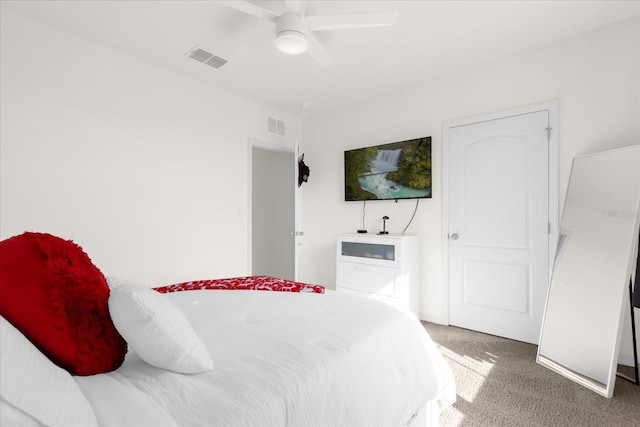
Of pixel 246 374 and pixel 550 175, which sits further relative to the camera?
pixel 550 175

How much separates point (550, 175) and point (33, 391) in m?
3.32

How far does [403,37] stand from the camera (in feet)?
8.52

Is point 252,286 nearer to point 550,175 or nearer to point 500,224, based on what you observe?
point 500,224

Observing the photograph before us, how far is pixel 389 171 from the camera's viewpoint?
369 centimetres

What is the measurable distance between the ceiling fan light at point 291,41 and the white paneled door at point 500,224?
1889 mm

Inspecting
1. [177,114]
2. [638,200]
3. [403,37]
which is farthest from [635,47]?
[177,114]

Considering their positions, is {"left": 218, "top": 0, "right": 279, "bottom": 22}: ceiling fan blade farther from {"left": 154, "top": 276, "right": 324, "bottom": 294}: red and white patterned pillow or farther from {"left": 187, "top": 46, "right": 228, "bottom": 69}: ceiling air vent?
{"left": 154, "top": 276, "right": 324, "bottom": 294}: red and white patterned pillow

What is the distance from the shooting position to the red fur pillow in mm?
773

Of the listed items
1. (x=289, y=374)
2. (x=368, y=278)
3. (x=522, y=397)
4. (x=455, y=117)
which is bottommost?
(x=522, y=397)

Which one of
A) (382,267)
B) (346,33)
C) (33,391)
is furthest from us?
(382,267)

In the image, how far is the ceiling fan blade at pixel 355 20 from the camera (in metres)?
1.90

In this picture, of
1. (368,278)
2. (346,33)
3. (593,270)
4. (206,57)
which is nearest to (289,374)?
(593,270)

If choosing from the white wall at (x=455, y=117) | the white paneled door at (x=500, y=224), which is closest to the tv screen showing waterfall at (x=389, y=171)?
the white wall at (x=455, y=117)

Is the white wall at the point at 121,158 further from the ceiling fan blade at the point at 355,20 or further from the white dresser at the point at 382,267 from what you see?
the ceiling fan blade at the point at 355,20
